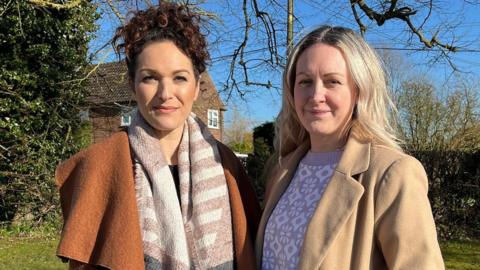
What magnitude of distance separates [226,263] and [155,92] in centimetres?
78

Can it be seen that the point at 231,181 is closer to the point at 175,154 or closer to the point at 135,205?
the point at 175,154

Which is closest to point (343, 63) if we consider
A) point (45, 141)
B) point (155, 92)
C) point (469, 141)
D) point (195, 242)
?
point (155, 92)

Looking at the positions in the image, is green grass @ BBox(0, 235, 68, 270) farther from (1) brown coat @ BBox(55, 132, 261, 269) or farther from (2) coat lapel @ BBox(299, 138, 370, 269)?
(2) coat lapel @ BBox(299, 138, 370, 269)

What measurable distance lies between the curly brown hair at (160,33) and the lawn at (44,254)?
5526 mm

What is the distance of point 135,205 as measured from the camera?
1847 millimetres

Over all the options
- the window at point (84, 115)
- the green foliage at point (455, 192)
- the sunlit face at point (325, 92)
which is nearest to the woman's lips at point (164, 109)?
the sunlit face at point (325, 92)

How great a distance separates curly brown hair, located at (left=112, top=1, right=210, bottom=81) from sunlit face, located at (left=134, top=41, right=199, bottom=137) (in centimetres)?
3

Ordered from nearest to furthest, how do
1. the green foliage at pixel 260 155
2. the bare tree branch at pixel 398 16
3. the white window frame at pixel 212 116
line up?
the bare tree branch at pixel 398 16 < the green foliage at pixel 260 155 < the white window frame at pixel 212 116

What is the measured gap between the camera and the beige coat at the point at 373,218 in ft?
5.11

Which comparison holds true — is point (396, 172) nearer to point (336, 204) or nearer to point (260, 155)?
point (336, 204)

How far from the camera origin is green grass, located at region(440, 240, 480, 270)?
22.6ft

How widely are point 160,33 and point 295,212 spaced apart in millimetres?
952

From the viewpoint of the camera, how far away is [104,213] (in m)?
1.85

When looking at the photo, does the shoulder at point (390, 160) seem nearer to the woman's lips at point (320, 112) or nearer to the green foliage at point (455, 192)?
the woman's lips at point (320, 112)
